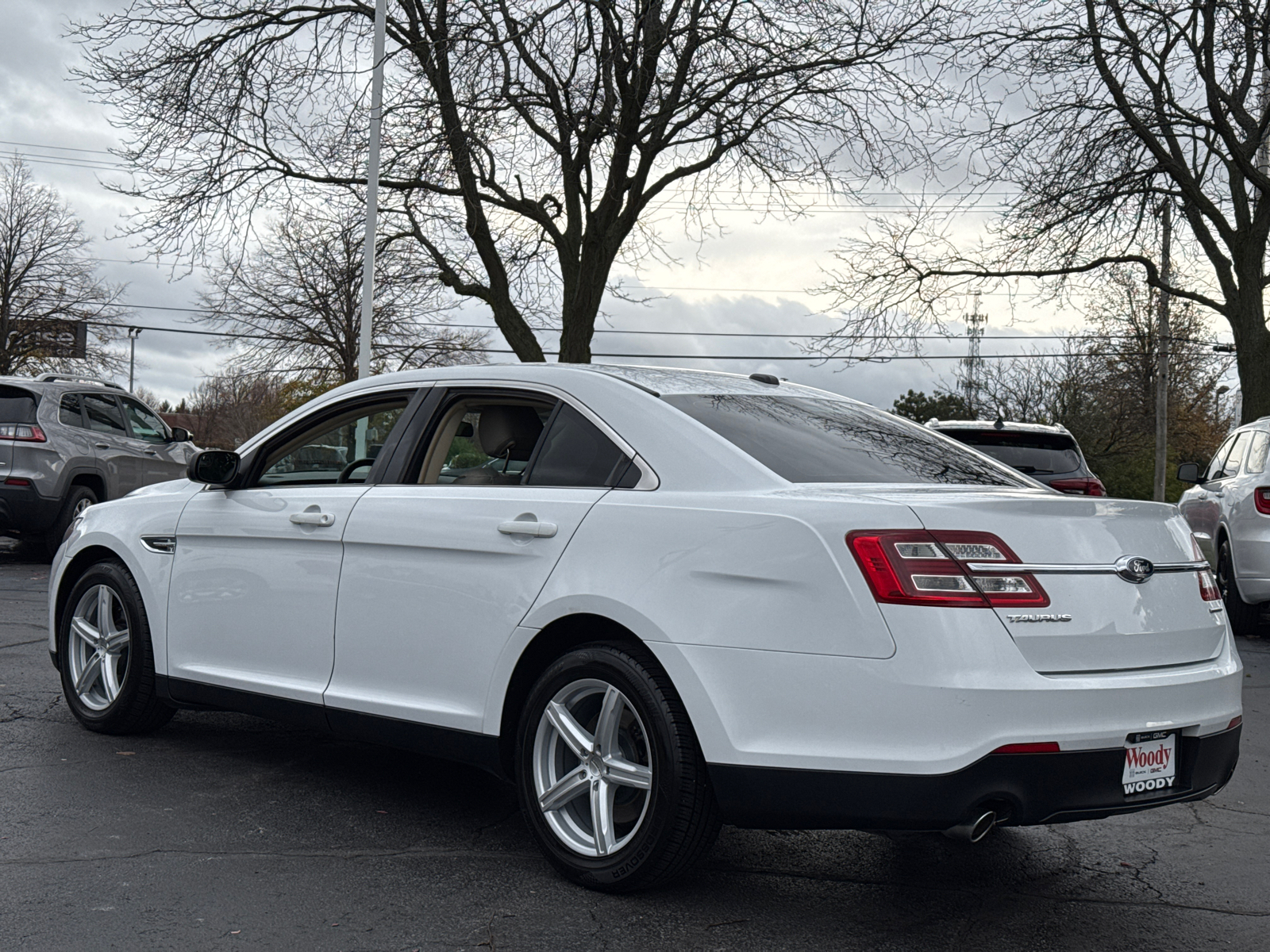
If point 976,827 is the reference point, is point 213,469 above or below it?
above

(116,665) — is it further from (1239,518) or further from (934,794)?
(1239,518)

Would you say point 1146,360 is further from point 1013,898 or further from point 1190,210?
point 1013,898

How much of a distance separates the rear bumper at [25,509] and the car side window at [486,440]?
1005 cm

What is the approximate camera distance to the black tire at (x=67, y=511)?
1352 centimetres

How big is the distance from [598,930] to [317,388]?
4367 cm

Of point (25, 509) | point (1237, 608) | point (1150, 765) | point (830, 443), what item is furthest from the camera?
point (25, 509)

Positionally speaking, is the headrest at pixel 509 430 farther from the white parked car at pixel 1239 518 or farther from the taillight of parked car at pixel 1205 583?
the white parked car at pixel 1239 518

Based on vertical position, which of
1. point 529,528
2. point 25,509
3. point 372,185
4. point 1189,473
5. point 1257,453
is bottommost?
point 25,509

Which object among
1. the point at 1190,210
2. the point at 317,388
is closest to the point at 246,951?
the point at 1190,210

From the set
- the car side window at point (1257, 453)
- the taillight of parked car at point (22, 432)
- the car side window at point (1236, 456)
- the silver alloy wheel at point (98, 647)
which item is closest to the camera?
the silver alloy wheel at point (98, 647)

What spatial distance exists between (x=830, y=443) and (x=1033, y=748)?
1.25 metres

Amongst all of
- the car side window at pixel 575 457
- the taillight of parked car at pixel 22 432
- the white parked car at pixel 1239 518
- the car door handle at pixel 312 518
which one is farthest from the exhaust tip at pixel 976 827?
the taillight of parked car at pixel 22 432

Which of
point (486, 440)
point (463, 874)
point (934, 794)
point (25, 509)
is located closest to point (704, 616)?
point (934, 794)

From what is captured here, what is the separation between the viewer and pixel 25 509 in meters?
13.3
